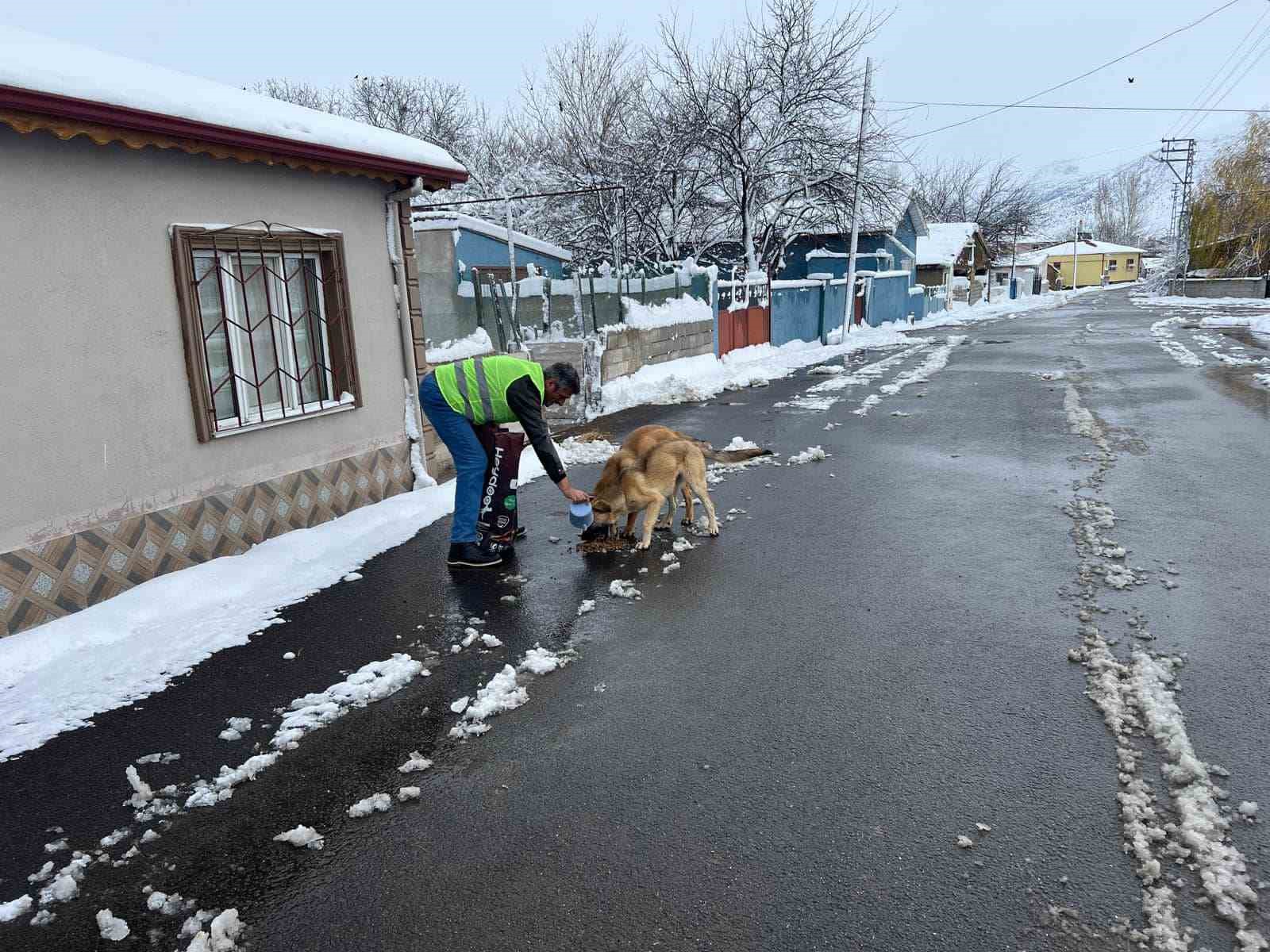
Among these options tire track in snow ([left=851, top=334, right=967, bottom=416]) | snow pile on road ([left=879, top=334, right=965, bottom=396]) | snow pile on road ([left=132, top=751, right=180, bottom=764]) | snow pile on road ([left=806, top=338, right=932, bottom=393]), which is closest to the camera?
snow pile on road ([left=132, top=751, right=180, bottom=764])

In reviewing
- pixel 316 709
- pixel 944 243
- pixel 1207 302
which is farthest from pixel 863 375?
pixel 944 243

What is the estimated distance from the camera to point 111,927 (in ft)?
9.21

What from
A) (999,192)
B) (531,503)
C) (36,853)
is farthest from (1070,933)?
(999,192)

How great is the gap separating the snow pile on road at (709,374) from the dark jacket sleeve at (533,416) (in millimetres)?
7785

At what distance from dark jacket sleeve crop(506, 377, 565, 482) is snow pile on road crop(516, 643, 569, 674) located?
65.0 inches

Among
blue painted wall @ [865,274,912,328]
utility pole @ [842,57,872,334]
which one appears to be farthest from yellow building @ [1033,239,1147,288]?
utility pole @ [842,57,872,334]

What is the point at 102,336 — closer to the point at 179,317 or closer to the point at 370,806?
the point at 179,317

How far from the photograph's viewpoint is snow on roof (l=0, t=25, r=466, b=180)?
16.3 feet

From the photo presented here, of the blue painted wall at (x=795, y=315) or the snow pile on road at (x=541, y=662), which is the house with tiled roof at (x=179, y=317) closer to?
the snow pile on road at (x=541, y=662)

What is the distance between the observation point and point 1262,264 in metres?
47.3

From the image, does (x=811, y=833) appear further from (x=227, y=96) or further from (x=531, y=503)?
(x=227, y=96)

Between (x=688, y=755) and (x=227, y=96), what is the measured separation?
593cm

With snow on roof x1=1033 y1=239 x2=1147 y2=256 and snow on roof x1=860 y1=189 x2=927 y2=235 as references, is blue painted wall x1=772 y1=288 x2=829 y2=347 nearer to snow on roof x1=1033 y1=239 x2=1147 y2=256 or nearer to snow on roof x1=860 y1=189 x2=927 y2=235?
snow on roof x1=860 y1=189 x2=927 y2=235

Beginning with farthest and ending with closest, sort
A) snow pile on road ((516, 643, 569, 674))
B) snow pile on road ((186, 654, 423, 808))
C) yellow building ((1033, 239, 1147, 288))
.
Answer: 1. yellow building ((1033, 239, 1147, 288))
2. snow pile on road ((516, 643, 569, 674))
3. snow pile on road ((186, 654, 423, 808))
